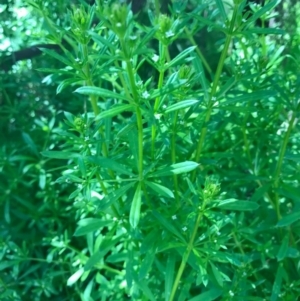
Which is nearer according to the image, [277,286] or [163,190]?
[163,190]

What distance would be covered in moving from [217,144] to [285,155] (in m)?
0.26

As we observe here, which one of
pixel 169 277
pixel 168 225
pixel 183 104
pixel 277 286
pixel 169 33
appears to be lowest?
pixel 277 286

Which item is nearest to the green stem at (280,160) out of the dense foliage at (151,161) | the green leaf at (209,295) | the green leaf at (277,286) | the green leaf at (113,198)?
the dense foliage at (151,161)

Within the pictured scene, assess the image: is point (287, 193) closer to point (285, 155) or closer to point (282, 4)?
point (285, 155)

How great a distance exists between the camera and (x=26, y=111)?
143 centimetres

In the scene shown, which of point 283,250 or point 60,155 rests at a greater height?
point 60,155

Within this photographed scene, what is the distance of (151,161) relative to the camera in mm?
905

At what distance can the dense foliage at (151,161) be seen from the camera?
819 mm

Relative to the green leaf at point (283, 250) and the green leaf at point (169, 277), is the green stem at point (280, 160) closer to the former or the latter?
the green leaf at point (283, 250)

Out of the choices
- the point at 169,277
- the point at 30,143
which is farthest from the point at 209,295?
the point at 30,143

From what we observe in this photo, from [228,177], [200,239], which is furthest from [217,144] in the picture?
[200,239]

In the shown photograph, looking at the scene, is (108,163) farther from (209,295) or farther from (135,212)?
(209,295)

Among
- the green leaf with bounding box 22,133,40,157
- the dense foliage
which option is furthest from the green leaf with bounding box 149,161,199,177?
the green leaf with bounding box 22,133,40,157

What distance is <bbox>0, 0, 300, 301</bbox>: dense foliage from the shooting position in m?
0.82
